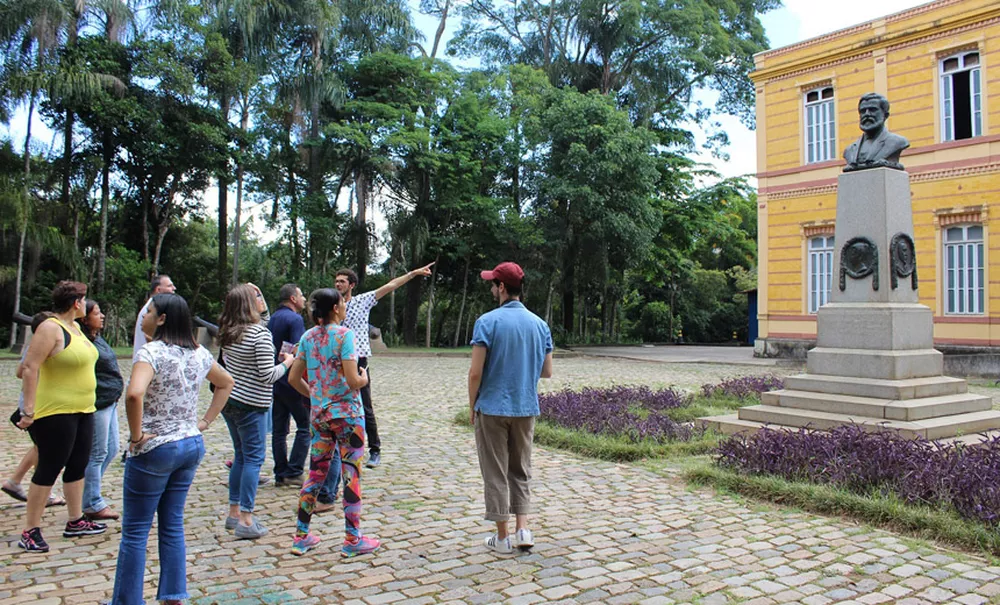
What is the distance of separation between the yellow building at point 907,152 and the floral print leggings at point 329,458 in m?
18.1

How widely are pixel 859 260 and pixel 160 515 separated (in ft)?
27.7

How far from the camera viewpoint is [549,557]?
4859 mm

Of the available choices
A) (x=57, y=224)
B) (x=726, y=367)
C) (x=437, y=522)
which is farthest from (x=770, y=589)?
(x=57, y=224)

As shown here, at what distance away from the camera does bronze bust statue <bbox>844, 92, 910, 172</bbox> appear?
9414mm

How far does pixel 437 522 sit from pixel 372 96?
83.4 ft

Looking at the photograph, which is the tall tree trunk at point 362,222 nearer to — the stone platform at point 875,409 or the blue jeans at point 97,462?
the stone platform at point 875,409

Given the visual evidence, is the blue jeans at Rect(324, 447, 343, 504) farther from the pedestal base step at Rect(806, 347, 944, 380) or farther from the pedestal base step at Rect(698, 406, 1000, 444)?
the pedestal base step at Rect(806, 347, 944, 380)

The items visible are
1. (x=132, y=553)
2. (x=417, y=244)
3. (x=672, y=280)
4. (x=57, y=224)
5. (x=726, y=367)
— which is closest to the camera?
(x=132, y=553)

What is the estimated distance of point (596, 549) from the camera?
5023 millimetres

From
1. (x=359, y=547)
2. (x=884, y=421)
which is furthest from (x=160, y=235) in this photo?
(x=359, y=547)

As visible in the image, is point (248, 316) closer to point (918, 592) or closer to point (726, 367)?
point (918, 592)

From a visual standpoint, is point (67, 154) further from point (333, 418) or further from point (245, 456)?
point (333, 418)

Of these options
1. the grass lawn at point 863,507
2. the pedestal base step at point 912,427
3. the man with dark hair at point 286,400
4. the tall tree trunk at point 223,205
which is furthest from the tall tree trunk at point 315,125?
the grass lawn at point 863,507

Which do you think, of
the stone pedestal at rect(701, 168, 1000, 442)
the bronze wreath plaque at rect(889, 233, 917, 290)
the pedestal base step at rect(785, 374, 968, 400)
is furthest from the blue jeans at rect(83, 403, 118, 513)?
the bronze wreath plaque at rect(889, 233, 917, 290)
